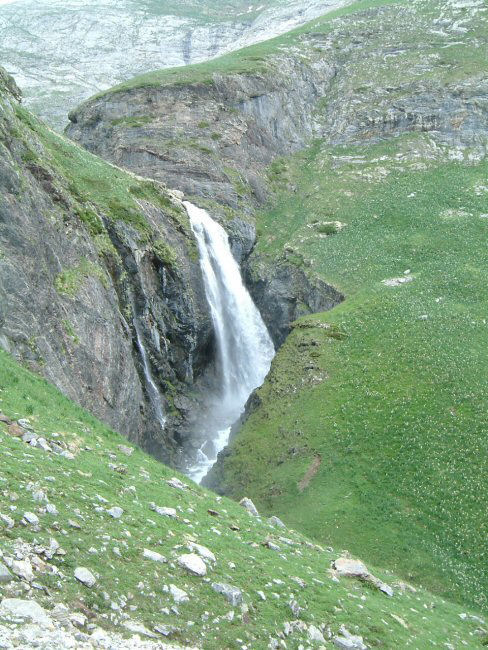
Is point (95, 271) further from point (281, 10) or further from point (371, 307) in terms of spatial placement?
point (281, 10)

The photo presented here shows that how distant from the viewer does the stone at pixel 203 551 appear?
1112 centimetres

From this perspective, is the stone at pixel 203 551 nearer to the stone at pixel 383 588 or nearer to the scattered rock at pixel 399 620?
the scattered rock at pixel 399 620

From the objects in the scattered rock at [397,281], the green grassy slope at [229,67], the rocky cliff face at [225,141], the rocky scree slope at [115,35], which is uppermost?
the rocky scree slope at [115,35]

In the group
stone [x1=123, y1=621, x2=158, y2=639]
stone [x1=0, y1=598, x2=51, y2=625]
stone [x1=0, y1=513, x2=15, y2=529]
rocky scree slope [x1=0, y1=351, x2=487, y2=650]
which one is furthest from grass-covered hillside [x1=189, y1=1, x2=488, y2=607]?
stone [x1=0, y1=598, x2=51, y2=625]

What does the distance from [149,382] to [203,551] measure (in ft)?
73.5

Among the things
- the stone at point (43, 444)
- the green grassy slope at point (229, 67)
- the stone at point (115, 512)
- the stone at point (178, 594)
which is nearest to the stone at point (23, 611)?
the stone at point (178, 594)

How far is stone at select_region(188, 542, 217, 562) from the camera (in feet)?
36.5

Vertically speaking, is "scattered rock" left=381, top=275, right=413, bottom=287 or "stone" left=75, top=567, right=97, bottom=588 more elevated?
"scattered rock" left=381, top=275, right=413, bottom=287

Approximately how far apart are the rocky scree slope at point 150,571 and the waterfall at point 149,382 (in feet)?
50.8

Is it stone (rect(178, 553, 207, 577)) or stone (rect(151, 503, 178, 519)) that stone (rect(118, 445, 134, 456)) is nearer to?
stone (rect(151, 503, 178, 519))

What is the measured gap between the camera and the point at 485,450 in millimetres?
26641

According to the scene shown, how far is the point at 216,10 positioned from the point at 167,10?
14783 mm

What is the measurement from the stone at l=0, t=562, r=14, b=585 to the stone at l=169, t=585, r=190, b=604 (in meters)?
2.74

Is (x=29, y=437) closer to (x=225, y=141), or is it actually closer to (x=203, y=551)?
(x=203, y=551)
